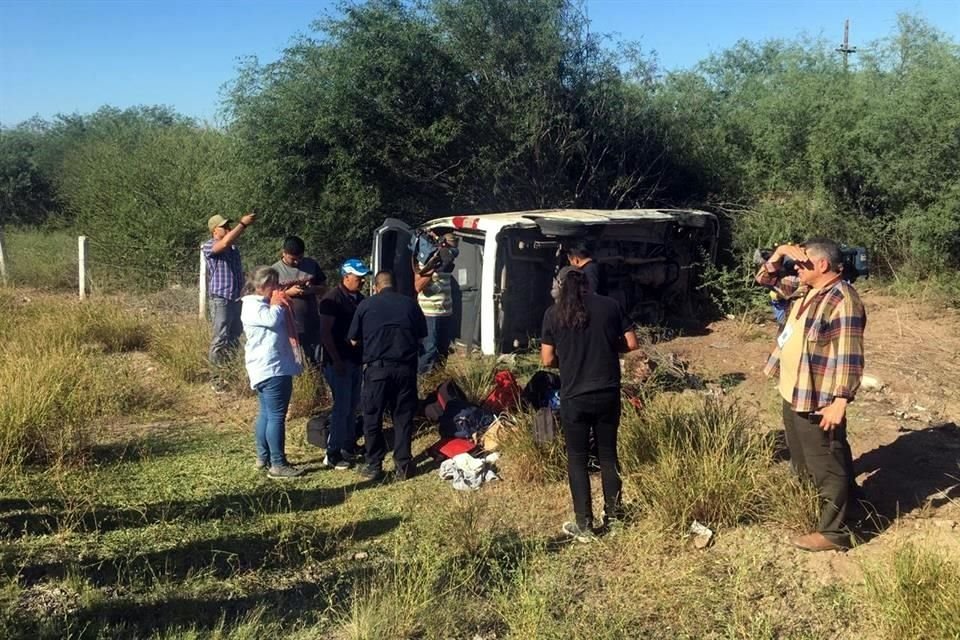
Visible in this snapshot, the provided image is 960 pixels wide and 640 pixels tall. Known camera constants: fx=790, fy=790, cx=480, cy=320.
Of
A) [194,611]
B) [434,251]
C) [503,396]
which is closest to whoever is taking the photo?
[194,611]

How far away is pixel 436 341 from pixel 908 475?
439 centimetres

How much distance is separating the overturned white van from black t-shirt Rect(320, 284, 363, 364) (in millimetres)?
2405

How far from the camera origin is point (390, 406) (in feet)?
18.9

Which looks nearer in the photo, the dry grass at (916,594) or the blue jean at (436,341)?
the dry grass at (916,594)

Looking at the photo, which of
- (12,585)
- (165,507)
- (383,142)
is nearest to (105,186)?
(383,142)

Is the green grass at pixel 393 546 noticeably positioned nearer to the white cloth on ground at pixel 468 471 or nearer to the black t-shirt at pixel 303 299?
the white cloth on ground at pixel 468 471

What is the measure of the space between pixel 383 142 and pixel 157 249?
592 centimetres

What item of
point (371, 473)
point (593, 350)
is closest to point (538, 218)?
point (371, 473)

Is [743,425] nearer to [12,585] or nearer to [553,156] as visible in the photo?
[12,585]

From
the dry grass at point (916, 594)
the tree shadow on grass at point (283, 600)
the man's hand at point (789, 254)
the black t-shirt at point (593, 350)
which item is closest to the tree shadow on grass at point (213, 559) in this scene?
the tree shadow on grass at point (283, 600)

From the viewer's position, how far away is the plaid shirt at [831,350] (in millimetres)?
3967

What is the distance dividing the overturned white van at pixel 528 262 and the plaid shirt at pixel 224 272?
1637 millimetres

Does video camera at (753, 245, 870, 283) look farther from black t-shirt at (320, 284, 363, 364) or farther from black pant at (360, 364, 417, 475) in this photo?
black t-shirt at (320, 284, 363, 364)

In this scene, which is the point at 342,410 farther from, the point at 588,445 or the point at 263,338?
the point at 588,445
